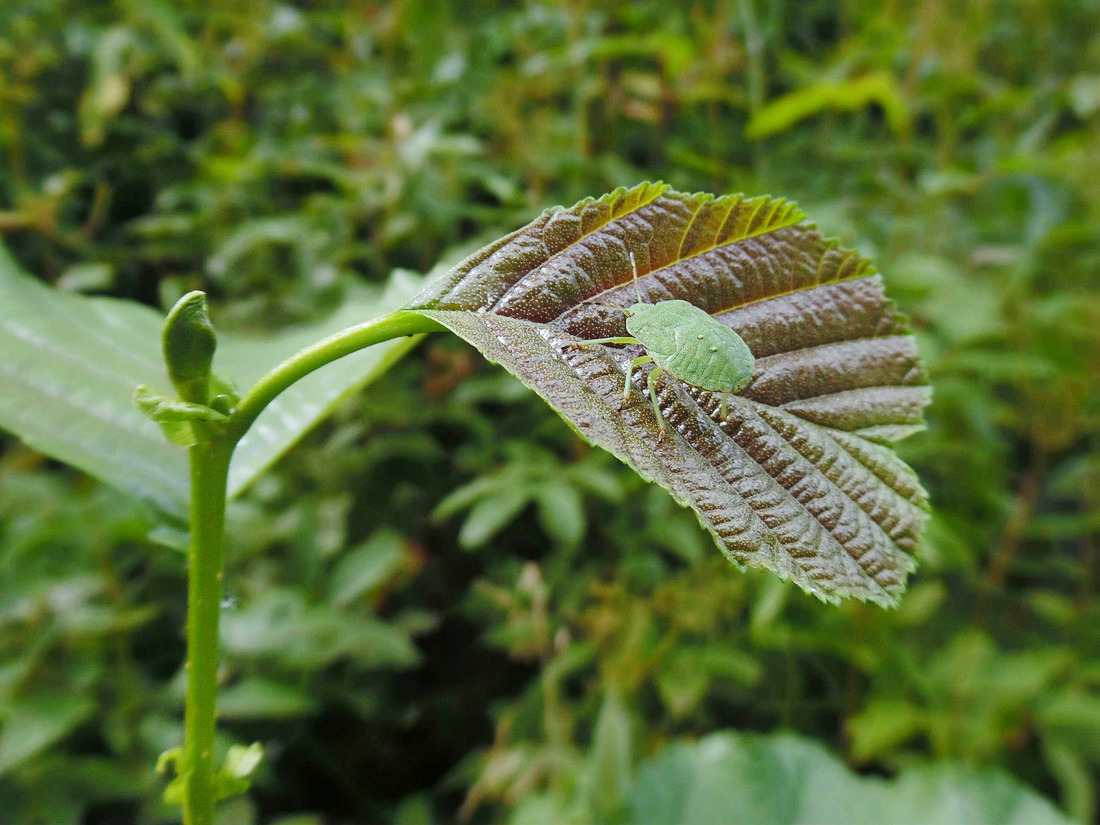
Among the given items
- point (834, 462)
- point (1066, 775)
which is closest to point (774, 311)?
point (834, 462)

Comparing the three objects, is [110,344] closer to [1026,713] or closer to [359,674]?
[359,674]

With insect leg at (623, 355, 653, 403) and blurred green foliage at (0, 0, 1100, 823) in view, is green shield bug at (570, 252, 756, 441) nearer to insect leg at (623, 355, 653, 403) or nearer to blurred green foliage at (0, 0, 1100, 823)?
insect leg at (623, 355, 653, 403)

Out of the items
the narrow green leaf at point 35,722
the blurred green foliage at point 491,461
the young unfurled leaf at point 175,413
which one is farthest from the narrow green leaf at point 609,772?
the young unfurled leaf at point 175,413

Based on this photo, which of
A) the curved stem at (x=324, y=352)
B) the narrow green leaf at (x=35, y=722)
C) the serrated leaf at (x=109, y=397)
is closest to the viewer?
the curved stem at (x=324, y=352)

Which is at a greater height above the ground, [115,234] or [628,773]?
[115,234]

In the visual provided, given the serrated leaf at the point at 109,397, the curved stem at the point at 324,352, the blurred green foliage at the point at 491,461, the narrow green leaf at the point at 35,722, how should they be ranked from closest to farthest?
the curved stem at the point at 324,352, the serrated leaf at the point at 109,397, the narrow green leaf at the point at 35,722, the blurred green foliage at the point at 491,461

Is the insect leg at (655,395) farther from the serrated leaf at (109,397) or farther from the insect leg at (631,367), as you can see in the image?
the serrated leaf at (109,397)
